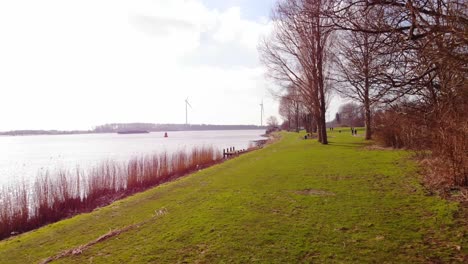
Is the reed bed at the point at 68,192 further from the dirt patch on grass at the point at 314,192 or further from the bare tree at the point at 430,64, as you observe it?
the bare tree at the point at 430,64

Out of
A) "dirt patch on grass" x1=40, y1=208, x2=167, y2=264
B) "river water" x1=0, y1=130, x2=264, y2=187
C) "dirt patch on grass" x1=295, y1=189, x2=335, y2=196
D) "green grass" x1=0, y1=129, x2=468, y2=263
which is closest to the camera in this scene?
"green grass" x1=0, y1=129, x2=468, y2=263

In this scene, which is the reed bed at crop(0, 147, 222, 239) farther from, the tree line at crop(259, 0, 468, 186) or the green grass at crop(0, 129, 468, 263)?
the tree line at crop(259, 0, 468, 186)

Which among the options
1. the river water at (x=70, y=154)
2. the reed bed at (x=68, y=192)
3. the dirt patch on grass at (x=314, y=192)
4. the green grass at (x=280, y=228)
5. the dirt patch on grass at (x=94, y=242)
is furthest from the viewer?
the river water at (x=70, y=154)

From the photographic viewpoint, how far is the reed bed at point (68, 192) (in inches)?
431

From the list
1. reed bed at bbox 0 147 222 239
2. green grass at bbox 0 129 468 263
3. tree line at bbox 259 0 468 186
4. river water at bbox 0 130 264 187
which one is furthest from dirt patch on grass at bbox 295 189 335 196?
river water at bbox 0 130 264 187

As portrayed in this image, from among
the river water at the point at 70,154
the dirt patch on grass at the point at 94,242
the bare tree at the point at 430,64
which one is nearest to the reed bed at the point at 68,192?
the river water at the point at 70,154

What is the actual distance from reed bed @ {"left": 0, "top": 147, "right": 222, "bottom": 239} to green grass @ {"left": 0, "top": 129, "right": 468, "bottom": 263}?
334 cm

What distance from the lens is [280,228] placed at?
239 inches

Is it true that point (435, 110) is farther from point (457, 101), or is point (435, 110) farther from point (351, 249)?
point (351, 249)

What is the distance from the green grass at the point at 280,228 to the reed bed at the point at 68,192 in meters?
3.34

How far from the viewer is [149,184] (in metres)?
17.6

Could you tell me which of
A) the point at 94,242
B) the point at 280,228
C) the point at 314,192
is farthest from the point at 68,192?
the point at 280,228

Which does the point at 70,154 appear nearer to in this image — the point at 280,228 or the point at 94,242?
the point at 94,242

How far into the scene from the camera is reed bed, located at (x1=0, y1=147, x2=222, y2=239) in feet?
35.9
